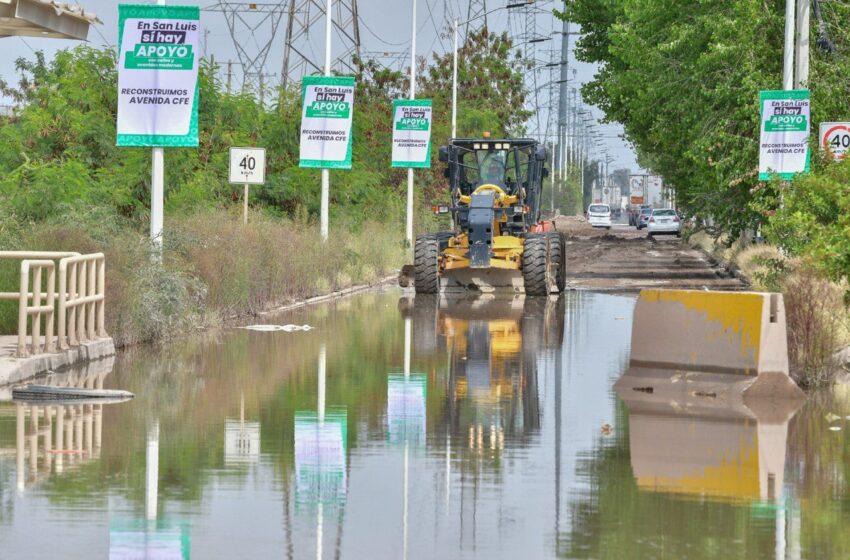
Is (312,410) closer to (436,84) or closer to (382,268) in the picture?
(382,268)

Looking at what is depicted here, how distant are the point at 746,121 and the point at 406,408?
25685 mm

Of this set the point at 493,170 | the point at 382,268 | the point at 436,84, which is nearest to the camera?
the point at 493,170

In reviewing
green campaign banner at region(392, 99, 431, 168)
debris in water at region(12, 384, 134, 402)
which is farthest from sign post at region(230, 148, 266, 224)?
debris in water at region(12, 384, 134, 402)

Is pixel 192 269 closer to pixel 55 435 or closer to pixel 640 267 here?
pixel 55 435

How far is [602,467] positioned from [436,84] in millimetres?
71852

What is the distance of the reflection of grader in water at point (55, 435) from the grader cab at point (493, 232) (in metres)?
19.4

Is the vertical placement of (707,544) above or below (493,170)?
below

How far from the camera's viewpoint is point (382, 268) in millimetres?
48719

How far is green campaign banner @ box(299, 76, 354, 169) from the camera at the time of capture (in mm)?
41250

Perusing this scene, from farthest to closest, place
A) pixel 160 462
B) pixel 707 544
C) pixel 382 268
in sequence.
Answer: pixel 382 268 → pixel 160 462 → pixel 707 544

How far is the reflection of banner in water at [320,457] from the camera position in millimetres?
12133

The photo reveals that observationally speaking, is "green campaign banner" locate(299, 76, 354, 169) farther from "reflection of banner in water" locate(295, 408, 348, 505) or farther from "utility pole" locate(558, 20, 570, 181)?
"utility pole" locate(558, 20, 570, 181)

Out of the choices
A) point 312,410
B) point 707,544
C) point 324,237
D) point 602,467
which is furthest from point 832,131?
point 707,544

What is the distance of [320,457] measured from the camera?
13.8m
